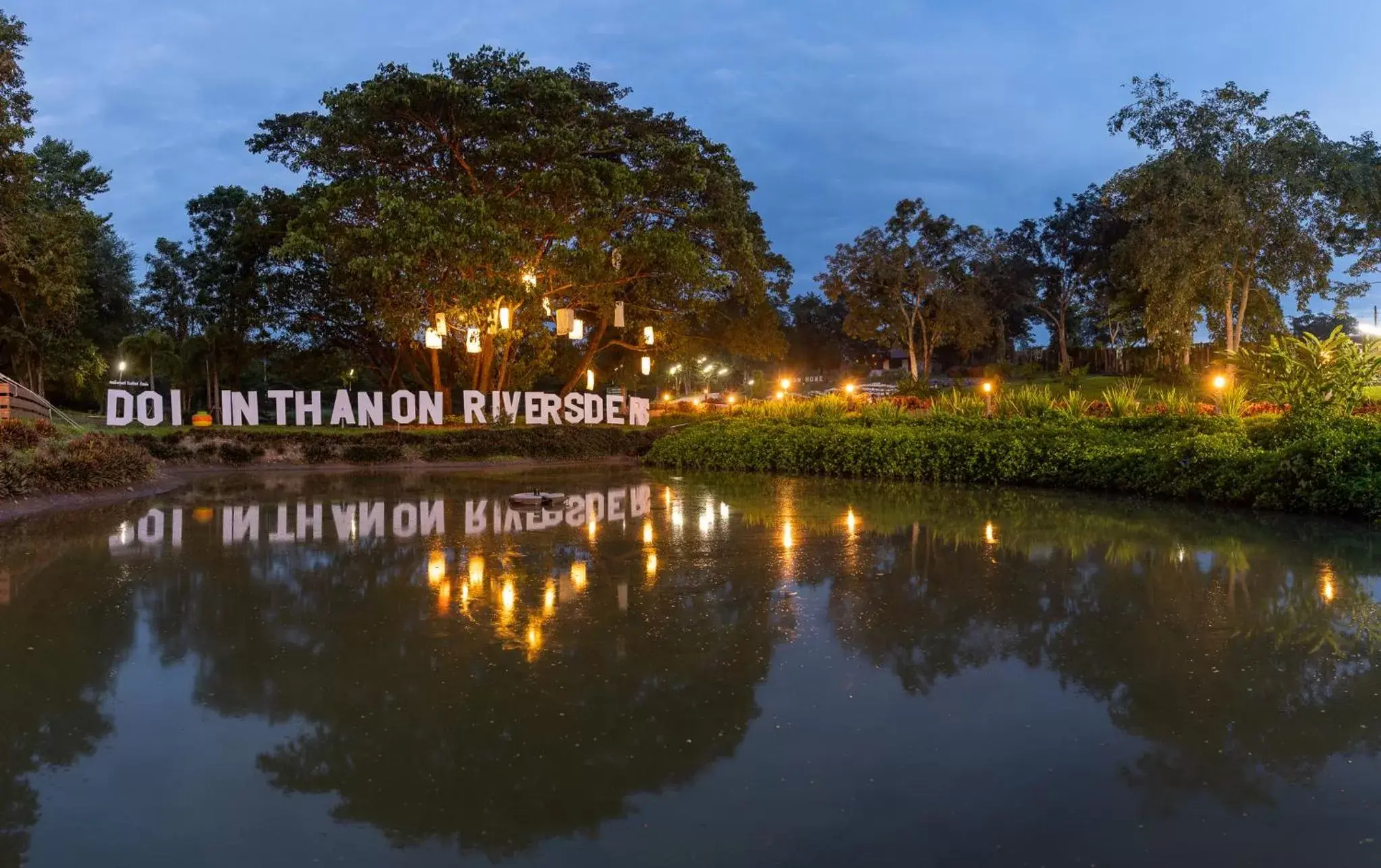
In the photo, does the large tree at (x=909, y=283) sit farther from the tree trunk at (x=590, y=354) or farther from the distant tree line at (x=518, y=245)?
the tree trunk at (x=590, y=354)

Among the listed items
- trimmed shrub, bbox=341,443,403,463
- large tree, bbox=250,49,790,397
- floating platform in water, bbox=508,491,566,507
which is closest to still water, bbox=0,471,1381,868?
floating platform in water, bbox=508,491,566,507

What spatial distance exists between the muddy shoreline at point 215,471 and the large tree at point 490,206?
3.24m

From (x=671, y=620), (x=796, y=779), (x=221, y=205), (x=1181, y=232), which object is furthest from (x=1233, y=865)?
→ (x=221, y=205)

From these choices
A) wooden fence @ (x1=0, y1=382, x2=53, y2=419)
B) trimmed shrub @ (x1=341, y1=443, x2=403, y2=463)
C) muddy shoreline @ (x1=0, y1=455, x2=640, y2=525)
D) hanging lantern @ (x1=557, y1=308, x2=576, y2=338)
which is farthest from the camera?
hanging lantern @ (x1=557, y1=308, x2=576, y2=338)

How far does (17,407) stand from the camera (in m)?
17.1

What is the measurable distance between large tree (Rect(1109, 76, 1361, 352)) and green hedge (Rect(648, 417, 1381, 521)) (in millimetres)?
14329

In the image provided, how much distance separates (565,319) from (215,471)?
767cm

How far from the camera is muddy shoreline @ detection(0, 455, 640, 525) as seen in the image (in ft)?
37.6

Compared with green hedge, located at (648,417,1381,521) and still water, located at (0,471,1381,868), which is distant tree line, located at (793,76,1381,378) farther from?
still water, located at (0,471,1381,868)

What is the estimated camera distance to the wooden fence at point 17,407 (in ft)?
50.2

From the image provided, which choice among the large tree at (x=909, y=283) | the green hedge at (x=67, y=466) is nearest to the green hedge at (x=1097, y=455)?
the green hedge at (x=67, y=466)

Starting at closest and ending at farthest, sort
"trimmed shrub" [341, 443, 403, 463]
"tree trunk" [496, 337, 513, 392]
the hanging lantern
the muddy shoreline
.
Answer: the muddy shoreline → "trimmed shrub" [341, 443, 403, 463] → the hanging lantern → "tree trunk" [496, 337, 513, 392]

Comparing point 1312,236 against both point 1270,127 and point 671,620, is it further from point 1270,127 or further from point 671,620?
point 671,620

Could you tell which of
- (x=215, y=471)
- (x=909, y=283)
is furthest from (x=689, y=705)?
(x=909, y=283)
